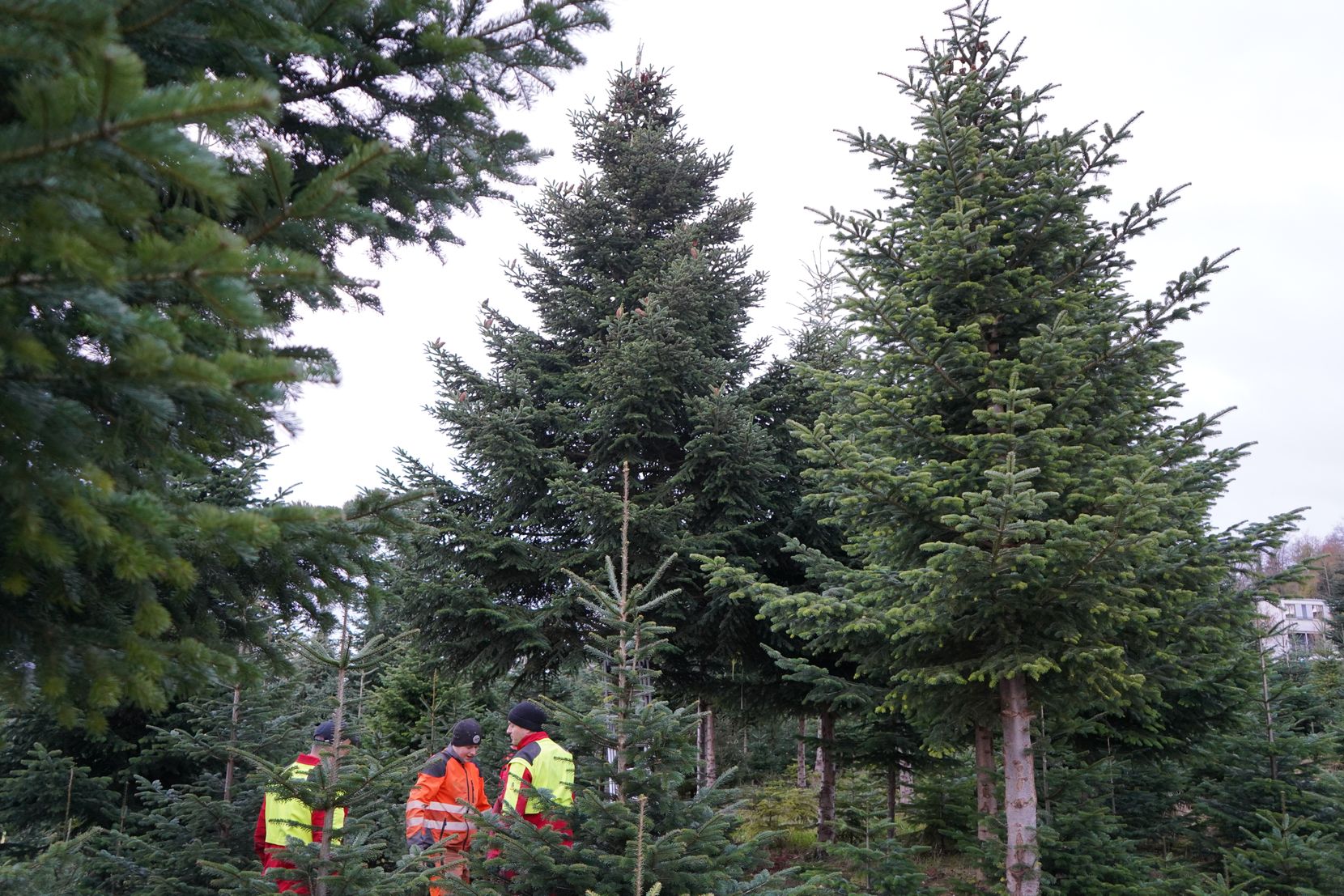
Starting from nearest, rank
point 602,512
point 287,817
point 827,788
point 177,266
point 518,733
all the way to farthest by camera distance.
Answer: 1. point 177,266
2. point 287,817
3. point 518,733
4. point 602,512
5. point 827,788

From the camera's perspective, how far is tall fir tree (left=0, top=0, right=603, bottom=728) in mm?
1667

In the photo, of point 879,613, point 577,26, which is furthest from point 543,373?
point 577,26

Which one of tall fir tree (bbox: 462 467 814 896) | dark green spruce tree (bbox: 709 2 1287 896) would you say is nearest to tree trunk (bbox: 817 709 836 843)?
dark green spruce tree (bbox: 709 2 1287 896)

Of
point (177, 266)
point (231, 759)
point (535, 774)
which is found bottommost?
point (231, 759)

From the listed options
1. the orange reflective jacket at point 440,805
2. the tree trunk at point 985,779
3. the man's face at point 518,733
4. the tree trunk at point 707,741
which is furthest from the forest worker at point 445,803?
the tree trunk at point 707,741

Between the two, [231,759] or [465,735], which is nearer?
[465,735]

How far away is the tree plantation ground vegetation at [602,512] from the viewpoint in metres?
1.93

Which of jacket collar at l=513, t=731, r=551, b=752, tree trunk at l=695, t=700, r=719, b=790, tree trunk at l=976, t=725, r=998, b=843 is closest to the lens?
Result: jacket collar at l=513, t=731, r=551, b=752

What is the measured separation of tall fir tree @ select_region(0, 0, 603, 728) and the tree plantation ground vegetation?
1cm

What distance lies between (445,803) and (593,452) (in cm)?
562

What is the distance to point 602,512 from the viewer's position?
10203 mm

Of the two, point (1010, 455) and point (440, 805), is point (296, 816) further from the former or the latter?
point (1010, 455)

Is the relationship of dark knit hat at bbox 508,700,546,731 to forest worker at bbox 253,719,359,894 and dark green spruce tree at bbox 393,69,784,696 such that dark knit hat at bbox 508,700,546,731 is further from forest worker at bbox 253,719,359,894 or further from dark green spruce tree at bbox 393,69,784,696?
dark green spruce tree at bbox 393,69,784,696

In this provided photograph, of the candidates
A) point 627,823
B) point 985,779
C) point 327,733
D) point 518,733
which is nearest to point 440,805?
point 518,733
